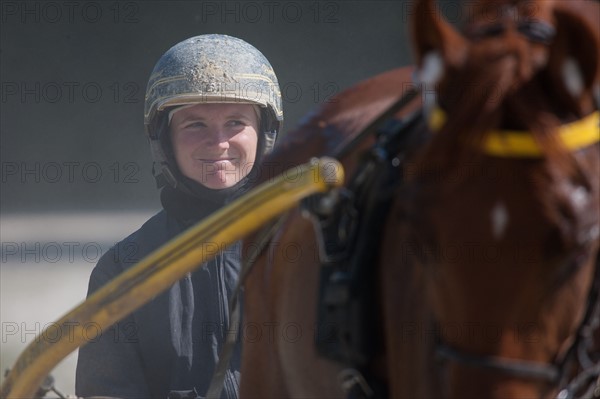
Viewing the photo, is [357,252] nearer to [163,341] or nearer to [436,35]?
[436,35]

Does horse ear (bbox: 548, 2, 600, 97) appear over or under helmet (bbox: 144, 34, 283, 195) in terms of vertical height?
under

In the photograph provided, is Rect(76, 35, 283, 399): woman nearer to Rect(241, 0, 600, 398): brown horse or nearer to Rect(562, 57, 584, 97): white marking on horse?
Rect(241, 0, 600, 398): brown horse

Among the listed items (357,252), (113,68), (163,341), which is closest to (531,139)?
(357,252)

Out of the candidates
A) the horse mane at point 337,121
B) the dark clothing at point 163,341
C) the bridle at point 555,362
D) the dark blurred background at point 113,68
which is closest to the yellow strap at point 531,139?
the bridle at point 555,362

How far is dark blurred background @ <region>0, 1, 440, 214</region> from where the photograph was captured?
7.21m

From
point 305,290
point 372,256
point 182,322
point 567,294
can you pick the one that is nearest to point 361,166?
point 372,256

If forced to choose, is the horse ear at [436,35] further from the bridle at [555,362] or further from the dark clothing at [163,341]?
the dark clothing at [163,341]

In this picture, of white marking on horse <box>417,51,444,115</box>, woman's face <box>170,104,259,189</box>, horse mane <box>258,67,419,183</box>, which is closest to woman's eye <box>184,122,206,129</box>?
woman's face <box>170,104,259,189</box>

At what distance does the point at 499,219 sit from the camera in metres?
1.34

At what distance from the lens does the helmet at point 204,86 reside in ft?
10.3

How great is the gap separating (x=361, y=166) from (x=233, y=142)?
5.05ft

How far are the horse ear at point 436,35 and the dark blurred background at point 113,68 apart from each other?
18.3ft

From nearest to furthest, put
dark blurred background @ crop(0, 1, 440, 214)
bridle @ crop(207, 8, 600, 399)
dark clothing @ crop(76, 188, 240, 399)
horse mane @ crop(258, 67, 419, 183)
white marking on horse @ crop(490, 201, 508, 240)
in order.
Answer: white marking on horse @ crop(490, 201, 508, 240) → bridle @ crop(207, 8, 600, 399) → horse mane @ crop(258, 67, 419, 183) → dark clothing @ crop(76, 188, 240, 399) → dark blurred background @ crop(0, 1, 440, 214)

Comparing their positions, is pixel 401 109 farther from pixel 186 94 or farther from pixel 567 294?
pixel 186 94
